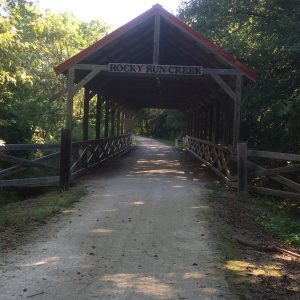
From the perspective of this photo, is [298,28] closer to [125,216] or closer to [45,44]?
[125,216]

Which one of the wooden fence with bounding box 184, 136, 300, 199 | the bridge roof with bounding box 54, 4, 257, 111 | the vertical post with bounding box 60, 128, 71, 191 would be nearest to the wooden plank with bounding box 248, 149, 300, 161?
the wooden fence with bounding box 184, 136, 300, 199

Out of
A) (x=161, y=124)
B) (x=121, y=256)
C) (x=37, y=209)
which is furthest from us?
(x=161, y=124)

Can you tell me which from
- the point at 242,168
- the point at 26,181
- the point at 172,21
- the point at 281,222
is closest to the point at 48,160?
the point at 26,181

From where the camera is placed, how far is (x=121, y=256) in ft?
18.8

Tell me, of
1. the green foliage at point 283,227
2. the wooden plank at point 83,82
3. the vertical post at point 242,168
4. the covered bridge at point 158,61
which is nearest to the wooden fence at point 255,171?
the vertical post at point 242,168

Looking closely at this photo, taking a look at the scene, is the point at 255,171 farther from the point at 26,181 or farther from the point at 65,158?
the point at 26,181

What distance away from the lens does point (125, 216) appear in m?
8.21

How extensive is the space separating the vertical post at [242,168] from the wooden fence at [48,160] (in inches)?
165

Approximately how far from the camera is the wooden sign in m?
13.3

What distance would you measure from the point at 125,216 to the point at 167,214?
2.70ft

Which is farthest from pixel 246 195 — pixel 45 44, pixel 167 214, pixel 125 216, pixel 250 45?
pixel 45 44

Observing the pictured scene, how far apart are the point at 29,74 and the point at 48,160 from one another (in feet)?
10.6

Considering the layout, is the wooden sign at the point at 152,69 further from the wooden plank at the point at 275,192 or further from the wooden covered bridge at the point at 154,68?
the wooden plank at the point at 275,192

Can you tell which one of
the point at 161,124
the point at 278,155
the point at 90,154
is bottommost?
the point at 90,154
